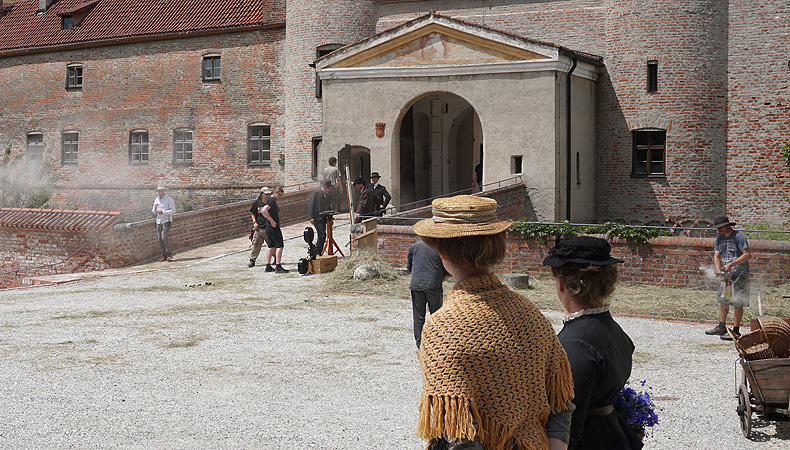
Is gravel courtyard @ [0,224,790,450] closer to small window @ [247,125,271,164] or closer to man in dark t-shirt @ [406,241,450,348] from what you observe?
man in dark t-shirt @ [406,241,450,348]

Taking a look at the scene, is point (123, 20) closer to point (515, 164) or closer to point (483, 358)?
point (515, 164)

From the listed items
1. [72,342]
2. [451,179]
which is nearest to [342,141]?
[451,179]

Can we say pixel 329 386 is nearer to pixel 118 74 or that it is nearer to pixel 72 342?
pixel 72 342

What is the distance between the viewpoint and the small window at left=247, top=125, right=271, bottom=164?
31.1 m

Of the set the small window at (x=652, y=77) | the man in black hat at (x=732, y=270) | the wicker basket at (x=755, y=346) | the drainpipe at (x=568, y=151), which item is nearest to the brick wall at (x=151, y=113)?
the drainpipe at (x=568, y=151)

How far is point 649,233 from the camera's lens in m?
13.7

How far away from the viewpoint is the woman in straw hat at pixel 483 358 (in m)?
2.84

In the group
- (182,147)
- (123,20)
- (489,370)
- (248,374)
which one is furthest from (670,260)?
(123,20)

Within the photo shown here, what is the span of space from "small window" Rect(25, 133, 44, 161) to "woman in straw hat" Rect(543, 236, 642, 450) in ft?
121

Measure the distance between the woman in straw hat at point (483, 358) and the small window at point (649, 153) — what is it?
74.5 feet

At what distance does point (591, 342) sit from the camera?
3.28 meters

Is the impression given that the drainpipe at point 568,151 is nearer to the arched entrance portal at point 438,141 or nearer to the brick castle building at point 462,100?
the brick castle building at point 462,100

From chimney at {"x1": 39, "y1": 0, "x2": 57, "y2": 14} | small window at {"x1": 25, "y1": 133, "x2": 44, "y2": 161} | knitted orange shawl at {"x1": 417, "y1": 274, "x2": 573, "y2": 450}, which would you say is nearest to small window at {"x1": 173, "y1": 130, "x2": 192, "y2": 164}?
small window at {"x1": 25, "y1": 133, "x2": 44, "y2": 161}

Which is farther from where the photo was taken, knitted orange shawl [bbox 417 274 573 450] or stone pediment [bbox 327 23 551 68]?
stone pediment [bbox 327 23 551 68]
